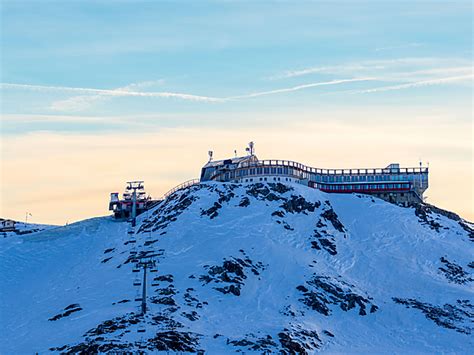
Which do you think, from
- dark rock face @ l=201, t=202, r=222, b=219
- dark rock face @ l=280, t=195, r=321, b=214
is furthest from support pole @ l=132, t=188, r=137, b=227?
dark rock face @ l=280, t=195, r=321, b=214

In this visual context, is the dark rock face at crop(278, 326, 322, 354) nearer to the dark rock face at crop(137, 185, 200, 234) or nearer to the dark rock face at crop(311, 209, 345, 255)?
the dark rock face at crop(311, 209, 345, 255)

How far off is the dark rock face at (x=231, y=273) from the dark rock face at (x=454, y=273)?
1050 inches

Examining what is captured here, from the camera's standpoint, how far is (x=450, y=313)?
96.9 m

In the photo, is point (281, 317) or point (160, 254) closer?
point (281, 317)

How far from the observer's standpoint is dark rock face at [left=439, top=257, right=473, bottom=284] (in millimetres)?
107750

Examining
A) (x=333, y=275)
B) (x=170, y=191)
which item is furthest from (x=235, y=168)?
(x=333, y=275)

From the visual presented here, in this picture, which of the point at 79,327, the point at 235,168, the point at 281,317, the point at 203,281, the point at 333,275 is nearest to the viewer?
the point at 79,327

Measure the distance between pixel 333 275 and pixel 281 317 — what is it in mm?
16524

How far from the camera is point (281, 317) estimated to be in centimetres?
9038

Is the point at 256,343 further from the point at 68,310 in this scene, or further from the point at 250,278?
A: the point at 68,310

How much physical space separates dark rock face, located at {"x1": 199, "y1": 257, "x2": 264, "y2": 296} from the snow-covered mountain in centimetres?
22

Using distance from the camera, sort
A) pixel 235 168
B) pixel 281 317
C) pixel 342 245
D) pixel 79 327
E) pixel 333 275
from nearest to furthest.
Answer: pixel 79 327
pixel 281 317
pixel 333 275
pixel 342 245
pixel 235 168

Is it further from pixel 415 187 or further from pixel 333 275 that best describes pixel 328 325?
pixel 415 187

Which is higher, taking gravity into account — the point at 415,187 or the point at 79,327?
the point at 415,187
